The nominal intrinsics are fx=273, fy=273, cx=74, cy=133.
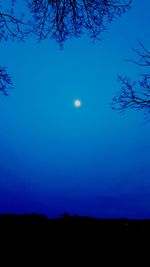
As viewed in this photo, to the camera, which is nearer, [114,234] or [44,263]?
[44,263]

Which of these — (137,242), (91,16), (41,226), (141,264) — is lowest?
(141,264)

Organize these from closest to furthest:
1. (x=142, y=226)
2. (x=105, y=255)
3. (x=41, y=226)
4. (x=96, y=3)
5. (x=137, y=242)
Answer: (x=105, y=255) < (x=137, y=242) < (x=41, y=226) < (x=142, y=226) < (x=96, y=3)

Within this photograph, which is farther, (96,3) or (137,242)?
(96,3)

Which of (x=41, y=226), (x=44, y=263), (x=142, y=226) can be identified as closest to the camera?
(x=44, y=263)

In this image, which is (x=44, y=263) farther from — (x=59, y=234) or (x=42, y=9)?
(x=42, y=9)

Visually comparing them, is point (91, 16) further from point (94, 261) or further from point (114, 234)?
point (94, 261)

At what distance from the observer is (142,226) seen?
6.36 metres

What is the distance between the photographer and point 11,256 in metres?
4.61

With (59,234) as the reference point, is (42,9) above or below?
above

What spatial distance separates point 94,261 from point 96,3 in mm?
6944

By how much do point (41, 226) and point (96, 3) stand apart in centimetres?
640

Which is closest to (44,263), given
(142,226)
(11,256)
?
(11,256)

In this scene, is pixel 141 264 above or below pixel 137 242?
below

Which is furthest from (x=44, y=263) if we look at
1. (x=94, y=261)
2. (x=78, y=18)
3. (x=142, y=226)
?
(x=78, y=18)
